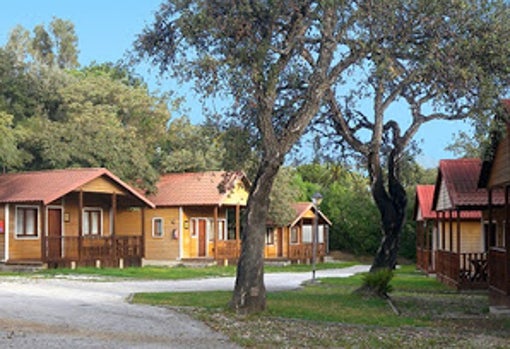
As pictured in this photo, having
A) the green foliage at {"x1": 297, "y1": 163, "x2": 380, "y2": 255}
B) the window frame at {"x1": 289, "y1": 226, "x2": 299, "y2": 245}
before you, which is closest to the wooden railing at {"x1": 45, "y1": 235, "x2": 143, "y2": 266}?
the window frame at {"x1": 289, "y1": 226, "x2": 299, "y2": 245}

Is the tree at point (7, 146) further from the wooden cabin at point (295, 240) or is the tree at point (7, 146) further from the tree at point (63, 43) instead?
the tree at point (63, 43)

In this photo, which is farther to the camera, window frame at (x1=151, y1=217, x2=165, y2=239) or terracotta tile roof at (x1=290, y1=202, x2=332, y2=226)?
terracotta tile roof at (x1=290, y1=202, x2=332, y2=226)

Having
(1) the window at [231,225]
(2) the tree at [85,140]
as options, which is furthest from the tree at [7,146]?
(1) the window at [231,225]

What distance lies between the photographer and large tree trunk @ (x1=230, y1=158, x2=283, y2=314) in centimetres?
1734

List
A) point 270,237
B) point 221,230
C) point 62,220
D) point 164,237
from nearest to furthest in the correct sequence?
1. point 62,220
2. point 164,237
3. point 221,230
4. point 270,237

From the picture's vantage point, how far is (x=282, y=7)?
17219 mm

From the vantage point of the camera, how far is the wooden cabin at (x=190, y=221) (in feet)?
136

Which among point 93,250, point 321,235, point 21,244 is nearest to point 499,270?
point 93,250

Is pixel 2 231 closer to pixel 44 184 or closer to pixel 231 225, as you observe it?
pixel 44 184

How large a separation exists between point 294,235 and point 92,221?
18418mm

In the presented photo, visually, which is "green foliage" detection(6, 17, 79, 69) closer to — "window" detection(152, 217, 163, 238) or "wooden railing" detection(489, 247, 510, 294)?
"window" detection(152, 217, 163, 238)

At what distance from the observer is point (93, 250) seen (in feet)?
115

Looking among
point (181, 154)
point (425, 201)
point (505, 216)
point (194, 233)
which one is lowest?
point (194, 233)

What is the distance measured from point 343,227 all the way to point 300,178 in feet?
22.1
